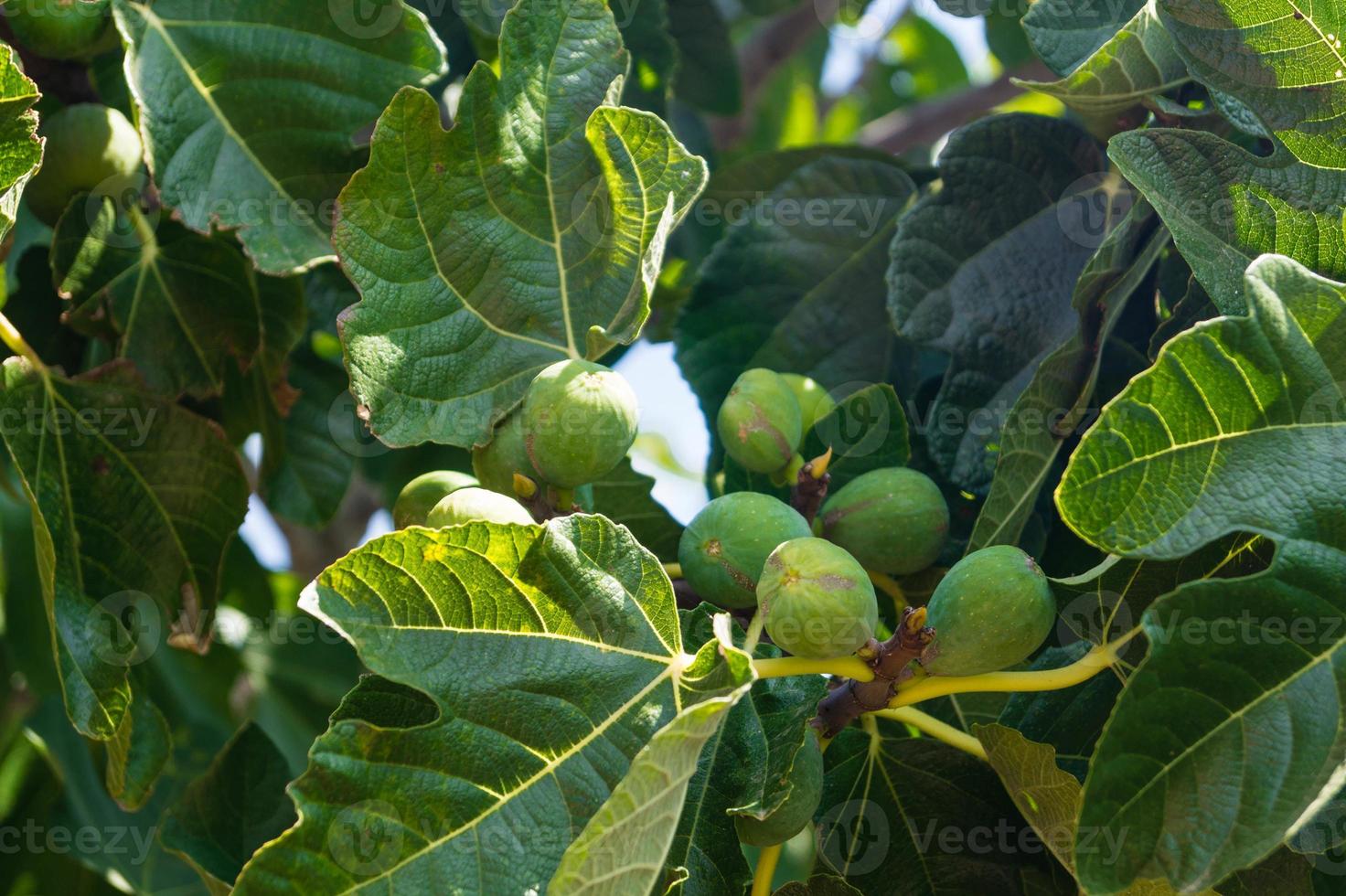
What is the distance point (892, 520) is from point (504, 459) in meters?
0.42

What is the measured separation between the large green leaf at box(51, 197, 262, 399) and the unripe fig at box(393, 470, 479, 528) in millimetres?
599

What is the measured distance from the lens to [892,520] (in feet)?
4.52

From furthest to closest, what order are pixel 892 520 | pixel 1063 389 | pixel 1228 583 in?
pixel 1063 389 → pixel 892 520 → pixel 1228 583

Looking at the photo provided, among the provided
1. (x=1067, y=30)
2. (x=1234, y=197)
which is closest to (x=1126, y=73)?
(x=1067, y=30)

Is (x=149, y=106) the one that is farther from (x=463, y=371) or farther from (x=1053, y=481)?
(x=1053, y=481)

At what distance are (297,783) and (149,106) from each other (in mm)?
910

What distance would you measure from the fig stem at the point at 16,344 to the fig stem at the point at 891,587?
1081mm

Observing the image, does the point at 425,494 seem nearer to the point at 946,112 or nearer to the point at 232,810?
the point at 232,810

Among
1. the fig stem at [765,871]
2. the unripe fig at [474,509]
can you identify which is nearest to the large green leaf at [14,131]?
the unripe fig at [474,509]

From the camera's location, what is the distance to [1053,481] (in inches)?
59.5

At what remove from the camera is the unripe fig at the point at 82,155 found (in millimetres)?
1645

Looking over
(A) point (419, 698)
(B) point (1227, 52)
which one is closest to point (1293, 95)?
(B) point (1227, 52)

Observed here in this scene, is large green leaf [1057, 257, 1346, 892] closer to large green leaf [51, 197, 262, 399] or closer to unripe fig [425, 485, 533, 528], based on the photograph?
unripe fig [425, 485, 533, 528]

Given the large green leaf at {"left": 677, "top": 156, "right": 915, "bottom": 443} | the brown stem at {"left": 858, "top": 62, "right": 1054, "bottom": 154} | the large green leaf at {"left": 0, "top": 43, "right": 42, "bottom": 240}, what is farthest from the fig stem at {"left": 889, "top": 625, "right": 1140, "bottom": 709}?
the brown stem at {"left": 858, "top": 62, "right": 1054, "bottom": 154}
